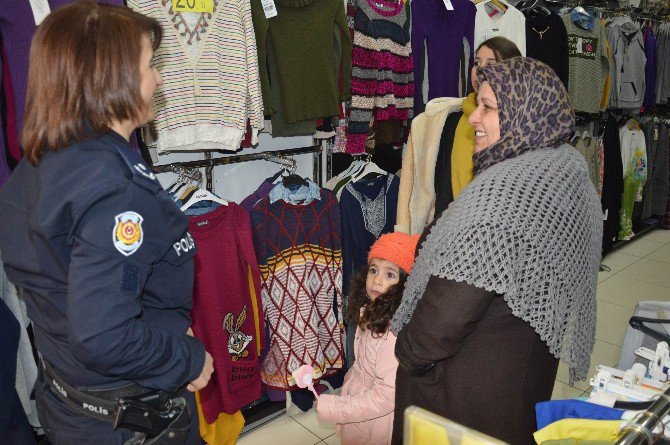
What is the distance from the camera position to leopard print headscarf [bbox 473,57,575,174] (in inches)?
53.9

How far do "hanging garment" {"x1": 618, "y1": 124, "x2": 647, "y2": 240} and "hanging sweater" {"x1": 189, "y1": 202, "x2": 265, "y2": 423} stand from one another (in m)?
4.43

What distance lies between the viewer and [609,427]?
0.98 m

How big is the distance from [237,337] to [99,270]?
4.96 ft

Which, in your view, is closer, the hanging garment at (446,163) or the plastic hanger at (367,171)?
the hanging garment at (446,163)

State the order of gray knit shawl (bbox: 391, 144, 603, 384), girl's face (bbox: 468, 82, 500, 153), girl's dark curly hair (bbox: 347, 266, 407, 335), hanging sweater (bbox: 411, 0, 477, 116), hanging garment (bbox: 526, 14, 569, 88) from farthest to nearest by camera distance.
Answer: hanging garment (bbox: 526, 14, 569, 88) < hanging sweater (bbox: 411, 0, 477, 116) < girl's dark curly hair (bbox: 347, 266, 407, 335) < girl's face (bbox: 468, 82, 500, 153) < gray knit shawl (bbox: 391, 144, 603, 384)

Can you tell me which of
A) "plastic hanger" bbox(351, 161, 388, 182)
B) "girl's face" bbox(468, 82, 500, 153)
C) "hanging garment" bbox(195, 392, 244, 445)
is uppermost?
"girl's face" bbox(468, 82, 500, 153)

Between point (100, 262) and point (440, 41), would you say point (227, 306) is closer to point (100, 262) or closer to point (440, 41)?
point (100, 262)

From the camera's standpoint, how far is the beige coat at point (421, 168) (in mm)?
2666

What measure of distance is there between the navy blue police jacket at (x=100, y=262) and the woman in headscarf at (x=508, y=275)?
1.97 ft

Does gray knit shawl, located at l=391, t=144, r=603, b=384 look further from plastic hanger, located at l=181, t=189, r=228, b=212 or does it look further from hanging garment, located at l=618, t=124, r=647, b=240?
hanging garment, located at l=618, t=124, r=647, b=240

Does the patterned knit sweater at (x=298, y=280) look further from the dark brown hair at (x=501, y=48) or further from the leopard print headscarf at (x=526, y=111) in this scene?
the leopard print headscarf at (x=526, y=111)

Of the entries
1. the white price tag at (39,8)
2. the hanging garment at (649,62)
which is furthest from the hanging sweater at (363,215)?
the hanging garment at (649,62)

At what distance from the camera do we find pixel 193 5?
211cm

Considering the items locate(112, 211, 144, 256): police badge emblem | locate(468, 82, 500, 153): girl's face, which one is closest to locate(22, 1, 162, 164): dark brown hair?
locate(112, 211, 144, 256): police badge emblem
